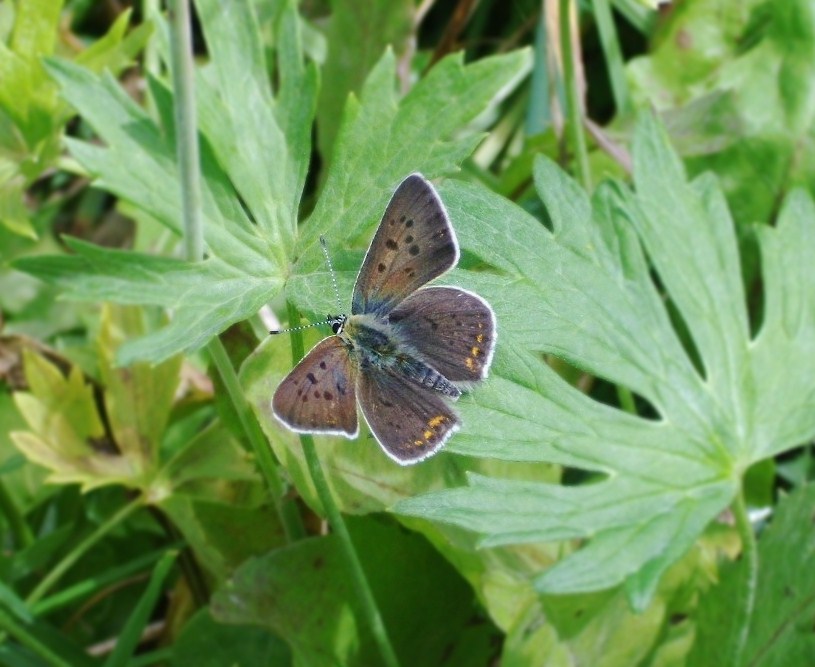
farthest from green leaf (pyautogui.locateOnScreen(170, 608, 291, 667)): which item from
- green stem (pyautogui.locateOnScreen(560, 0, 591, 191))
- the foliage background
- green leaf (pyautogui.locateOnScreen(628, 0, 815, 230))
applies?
green leaf (pyautogui.locateOnScreen(628, 0, 815, 230))

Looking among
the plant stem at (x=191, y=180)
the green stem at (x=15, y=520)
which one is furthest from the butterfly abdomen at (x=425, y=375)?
the green stem at (x=15, y=520)

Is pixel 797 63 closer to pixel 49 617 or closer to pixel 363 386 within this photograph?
pixel 363 386

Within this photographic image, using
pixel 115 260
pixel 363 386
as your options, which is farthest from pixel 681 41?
pixel 115 260

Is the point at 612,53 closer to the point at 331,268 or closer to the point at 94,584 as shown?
the point at 331,268

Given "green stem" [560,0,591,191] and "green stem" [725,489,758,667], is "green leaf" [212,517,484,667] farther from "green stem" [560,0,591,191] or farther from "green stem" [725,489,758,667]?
"green stem" [560,0,591,191]

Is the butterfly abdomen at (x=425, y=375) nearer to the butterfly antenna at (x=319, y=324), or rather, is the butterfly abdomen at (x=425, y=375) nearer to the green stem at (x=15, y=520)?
the butterfly antenna at (x=319, y=324)
